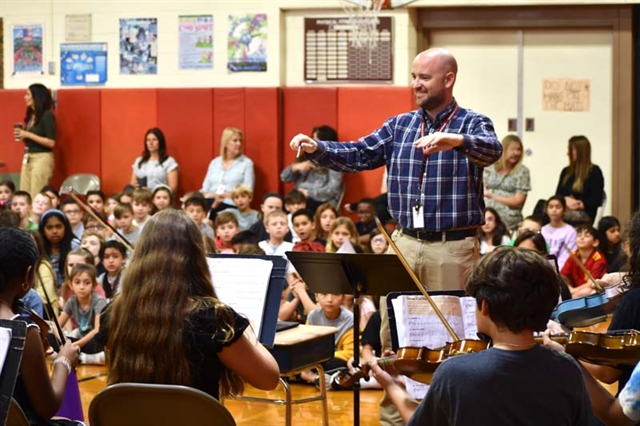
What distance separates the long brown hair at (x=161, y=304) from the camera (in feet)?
9.56

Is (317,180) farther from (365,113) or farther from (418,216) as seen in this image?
(418,216)

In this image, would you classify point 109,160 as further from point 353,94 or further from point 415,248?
point 415,248

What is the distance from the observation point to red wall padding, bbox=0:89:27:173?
11.1 m

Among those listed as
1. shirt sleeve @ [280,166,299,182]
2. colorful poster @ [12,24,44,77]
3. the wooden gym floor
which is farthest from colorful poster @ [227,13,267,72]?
the wooden gym floor

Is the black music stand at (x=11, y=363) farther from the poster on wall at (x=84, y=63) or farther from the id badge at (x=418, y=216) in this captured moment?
the poster on wall at (x=84, y=63)

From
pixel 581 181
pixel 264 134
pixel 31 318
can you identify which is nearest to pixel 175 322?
pixel 31 318

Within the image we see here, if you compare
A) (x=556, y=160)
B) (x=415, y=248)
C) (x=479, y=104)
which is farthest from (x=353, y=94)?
(x=415, y=248)

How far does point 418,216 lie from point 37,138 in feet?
23.8

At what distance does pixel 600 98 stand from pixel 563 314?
5.81m

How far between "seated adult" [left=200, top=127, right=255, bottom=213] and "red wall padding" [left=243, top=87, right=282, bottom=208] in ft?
0.68

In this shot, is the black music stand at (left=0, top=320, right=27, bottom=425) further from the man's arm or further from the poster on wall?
the poster on wall

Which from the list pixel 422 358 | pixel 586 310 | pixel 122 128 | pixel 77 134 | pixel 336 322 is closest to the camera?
pixel 422 358

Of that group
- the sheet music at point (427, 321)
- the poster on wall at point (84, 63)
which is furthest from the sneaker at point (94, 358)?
the poster on wall at point (84, 63)

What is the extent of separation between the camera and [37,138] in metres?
10.7
